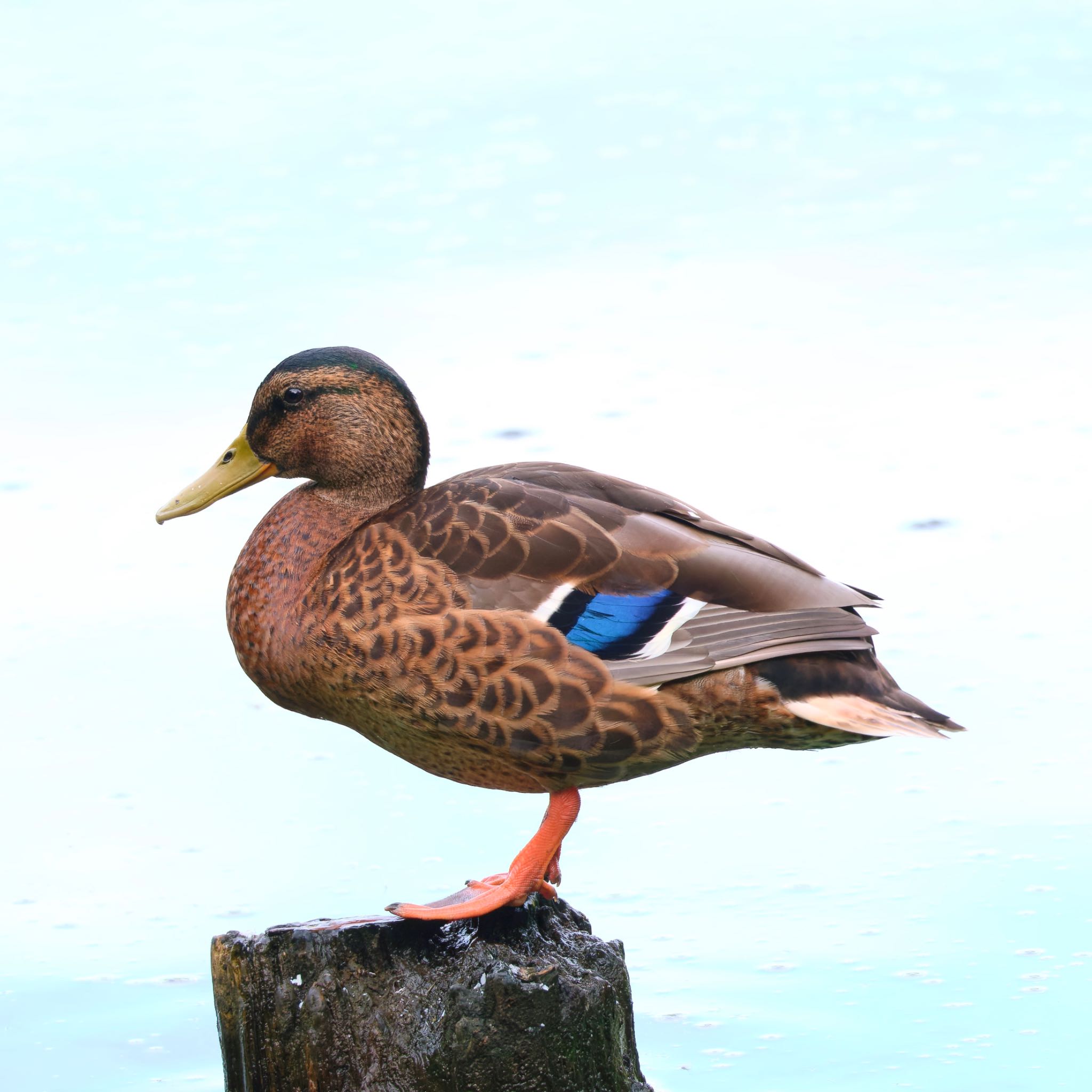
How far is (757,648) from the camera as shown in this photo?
4.54 metres

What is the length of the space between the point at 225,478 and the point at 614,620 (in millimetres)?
1277

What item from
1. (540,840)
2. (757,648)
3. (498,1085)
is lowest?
(498,1085)

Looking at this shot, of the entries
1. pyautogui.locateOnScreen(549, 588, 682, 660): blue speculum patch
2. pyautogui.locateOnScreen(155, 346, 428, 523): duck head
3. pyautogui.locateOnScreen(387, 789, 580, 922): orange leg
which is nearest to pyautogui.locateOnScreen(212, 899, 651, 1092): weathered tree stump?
pyautogui.locateOnScreen(387, 789, 580, 922): orange leg

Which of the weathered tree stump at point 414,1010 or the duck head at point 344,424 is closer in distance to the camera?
the weathered tree stump at point 414,1010

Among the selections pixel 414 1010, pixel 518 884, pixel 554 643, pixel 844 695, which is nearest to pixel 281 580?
pixel 554 643

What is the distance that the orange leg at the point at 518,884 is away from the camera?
4.43m

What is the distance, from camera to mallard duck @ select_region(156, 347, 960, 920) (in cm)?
455

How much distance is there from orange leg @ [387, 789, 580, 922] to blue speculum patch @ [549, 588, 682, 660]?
45cm

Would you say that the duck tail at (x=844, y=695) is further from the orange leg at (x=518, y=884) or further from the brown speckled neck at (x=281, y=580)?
the brown speckled neck at (x=281, y=580)

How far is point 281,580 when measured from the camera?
492cm

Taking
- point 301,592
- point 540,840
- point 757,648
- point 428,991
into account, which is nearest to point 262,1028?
point 428,991

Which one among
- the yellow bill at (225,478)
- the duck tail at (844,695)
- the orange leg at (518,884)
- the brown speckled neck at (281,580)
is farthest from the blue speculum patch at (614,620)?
the yellow bill at (225,478)

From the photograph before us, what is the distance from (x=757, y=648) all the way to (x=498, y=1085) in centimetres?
117

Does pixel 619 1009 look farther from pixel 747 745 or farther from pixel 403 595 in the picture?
Result: pixel 403 595
